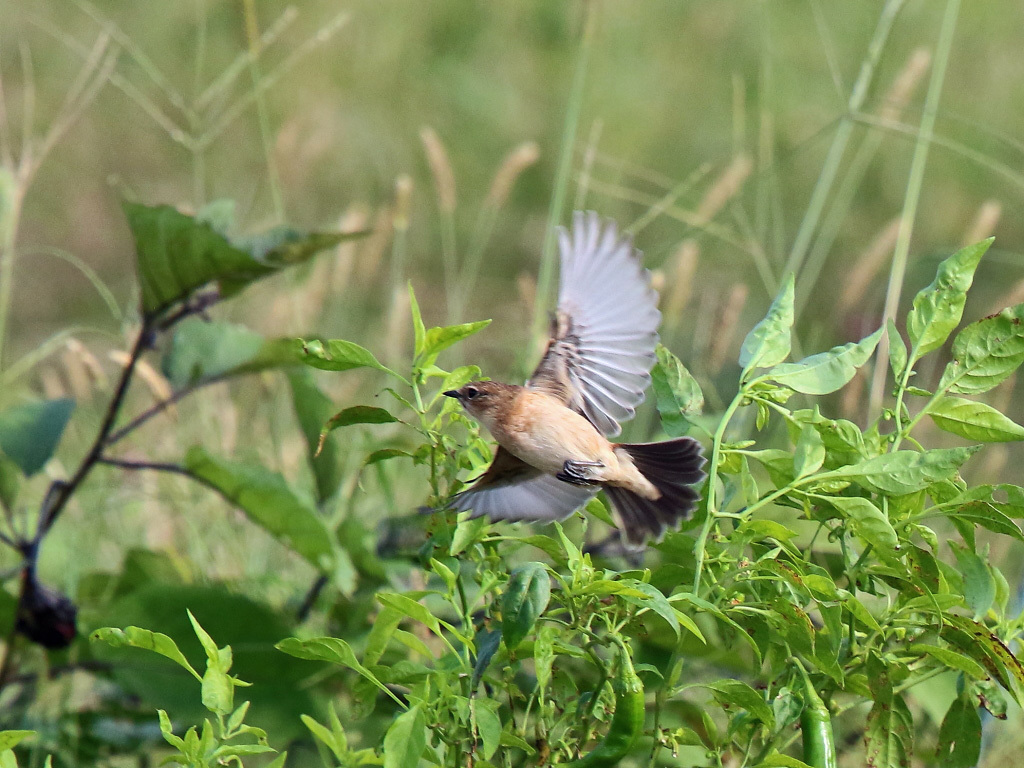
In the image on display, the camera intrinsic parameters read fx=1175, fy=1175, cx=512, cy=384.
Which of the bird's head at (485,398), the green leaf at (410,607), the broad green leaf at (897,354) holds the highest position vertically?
the broad green leaf at (897,354)

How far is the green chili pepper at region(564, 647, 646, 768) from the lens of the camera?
2.71 ft

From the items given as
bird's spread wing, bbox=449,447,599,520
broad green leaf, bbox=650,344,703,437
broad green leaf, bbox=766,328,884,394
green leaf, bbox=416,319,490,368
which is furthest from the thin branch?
broad green leaf, bbox=766,328,884,394

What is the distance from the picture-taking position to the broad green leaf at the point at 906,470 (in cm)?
84

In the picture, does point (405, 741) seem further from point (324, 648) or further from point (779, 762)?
point (779, 762)

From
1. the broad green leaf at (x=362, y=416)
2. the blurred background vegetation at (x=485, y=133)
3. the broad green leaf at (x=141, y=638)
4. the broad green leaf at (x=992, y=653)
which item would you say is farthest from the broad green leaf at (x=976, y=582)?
the blurred background vegetation at (x=485, y=133)

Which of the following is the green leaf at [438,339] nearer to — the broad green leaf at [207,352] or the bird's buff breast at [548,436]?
the bird's buff breast at [548,436]

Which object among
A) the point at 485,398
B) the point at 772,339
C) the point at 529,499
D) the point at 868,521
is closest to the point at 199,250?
the point at 485,398

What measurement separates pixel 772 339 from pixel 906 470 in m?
0.14

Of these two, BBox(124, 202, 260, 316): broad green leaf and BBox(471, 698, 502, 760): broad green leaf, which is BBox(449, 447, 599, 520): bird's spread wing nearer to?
BBox(471, 698, 502, 760): broad green leaf

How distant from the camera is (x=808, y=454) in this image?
896mm

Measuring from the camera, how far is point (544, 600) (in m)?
0.80

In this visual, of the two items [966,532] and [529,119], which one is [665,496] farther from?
[529,119]

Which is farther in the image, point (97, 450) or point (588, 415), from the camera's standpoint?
point (97, 450)

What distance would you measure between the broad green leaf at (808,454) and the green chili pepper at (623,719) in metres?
0.20
